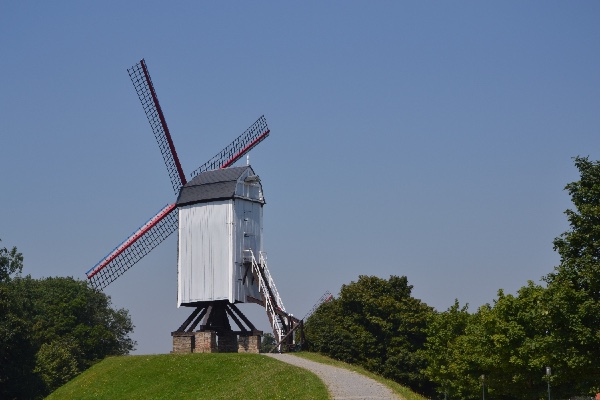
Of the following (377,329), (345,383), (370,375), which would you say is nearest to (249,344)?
(370,375)

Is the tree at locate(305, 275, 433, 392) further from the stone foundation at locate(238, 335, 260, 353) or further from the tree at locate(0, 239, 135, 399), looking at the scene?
the tree at locate(0, 239, 135, 399)

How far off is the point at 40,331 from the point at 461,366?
5454cm

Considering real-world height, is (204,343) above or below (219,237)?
below

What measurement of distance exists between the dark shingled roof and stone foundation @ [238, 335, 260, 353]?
10.0 metres

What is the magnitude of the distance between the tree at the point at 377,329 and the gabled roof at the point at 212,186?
12751mm

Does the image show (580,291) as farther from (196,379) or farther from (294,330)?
(294,330)

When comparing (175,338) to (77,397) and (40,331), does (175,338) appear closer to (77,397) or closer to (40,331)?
(77,397)

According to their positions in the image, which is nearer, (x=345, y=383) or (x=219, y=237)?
(x=345, y=383)

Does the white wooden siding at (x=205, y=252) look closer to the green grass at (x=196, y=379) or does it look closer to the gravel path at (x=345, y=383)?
the green grass at (x=196, y=379)

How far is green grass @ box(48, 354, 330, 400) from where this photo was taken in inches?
1947

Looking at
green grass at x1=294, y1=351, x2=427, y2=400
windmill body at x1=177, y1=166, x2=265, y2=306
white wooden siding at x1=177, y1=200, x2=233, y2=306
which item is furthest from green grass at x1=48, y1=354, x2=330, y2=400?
windmill body at x1=177, y1=166, x2=265, y2=306

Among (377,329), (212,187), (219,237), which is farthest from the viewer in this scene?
(377,329)

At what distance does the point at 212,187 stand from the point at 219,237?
3.79m

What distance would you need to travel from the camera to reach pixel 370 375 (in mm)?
56656
